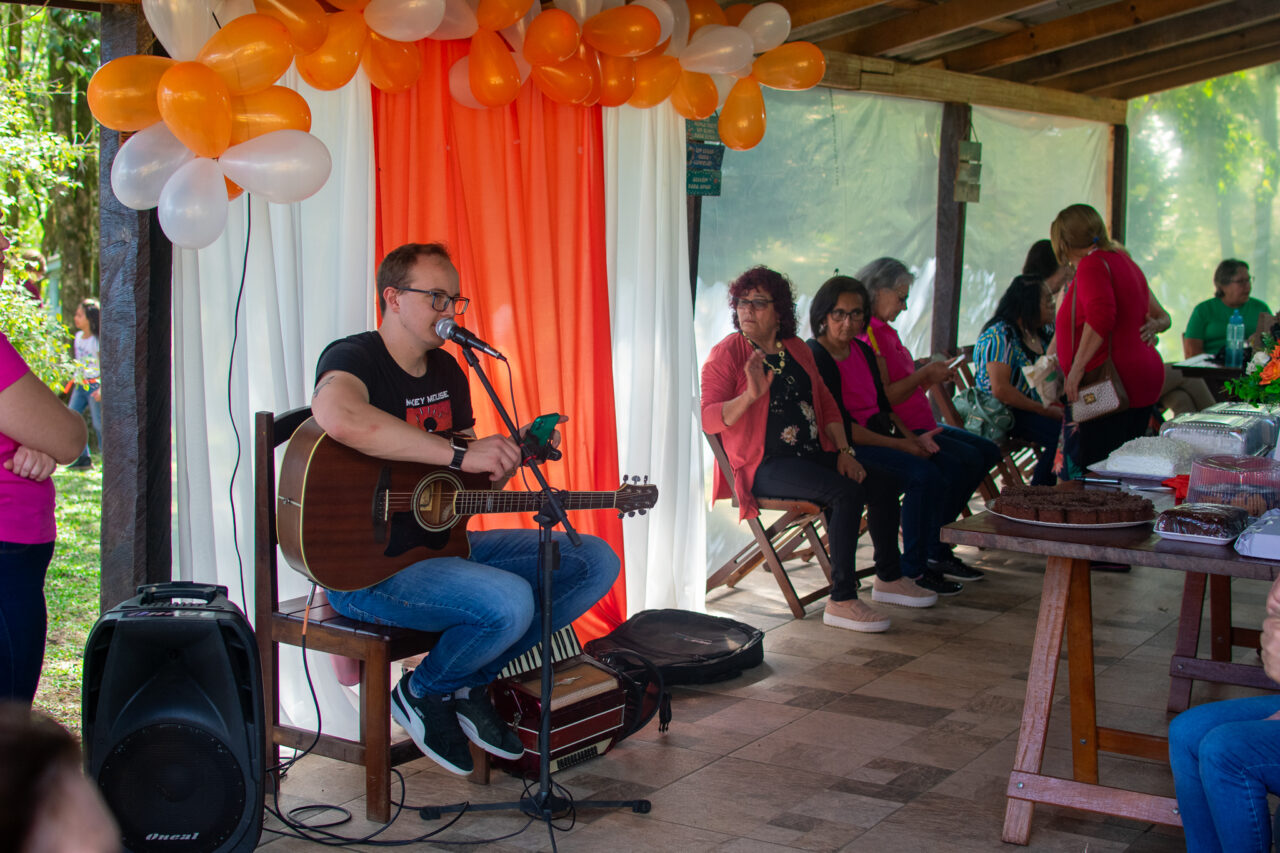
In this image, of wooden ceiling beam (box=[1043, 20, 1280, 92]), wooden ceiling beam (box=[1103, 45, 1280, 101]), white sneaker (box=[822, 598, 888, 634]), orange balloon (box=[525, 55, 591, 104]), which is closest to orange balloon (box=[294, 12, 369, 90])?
orange balloon (box=[525, 55, 591, 104])

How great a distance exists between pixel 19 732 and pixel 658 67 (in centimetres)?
341

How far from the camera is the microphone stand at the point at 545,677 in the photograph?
8.79 ft

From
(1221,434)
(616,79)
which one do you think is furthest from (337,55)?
(1221,434)

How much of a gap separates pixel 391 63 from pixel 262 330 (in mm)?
827

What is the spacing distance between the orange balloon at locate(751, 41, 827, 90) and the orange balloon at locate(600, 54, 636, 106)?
541mm

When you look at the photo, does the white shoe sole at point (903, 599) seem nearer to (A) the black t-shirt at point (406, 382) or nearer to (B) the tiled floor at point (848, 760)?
(B) the tiled floor at point (848, 760)

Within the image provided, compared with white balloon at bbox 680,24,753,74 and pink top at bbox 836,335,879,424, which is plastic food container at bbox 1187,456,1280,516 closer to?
white balloon at bbox 680,24,753,74

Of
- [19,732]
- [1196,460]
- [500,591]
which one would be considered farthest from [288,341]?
[19,732]

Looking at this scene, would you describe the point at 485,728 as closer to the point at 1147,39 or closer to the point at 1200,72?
the point at 1147,39

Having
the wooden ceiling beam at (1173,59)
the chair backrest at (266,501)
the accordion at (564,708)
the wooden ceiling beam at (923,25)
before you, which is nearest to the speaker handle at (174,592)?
the chair backrest at (266,501)

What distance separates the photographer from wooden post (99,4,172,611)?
3021 millimetres

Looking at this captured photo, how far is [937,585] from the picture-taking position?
516cm

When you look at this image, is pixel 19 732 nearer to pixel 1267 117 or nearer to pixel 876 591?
pixel 876 591

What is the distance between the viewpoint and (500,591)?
2.91m
